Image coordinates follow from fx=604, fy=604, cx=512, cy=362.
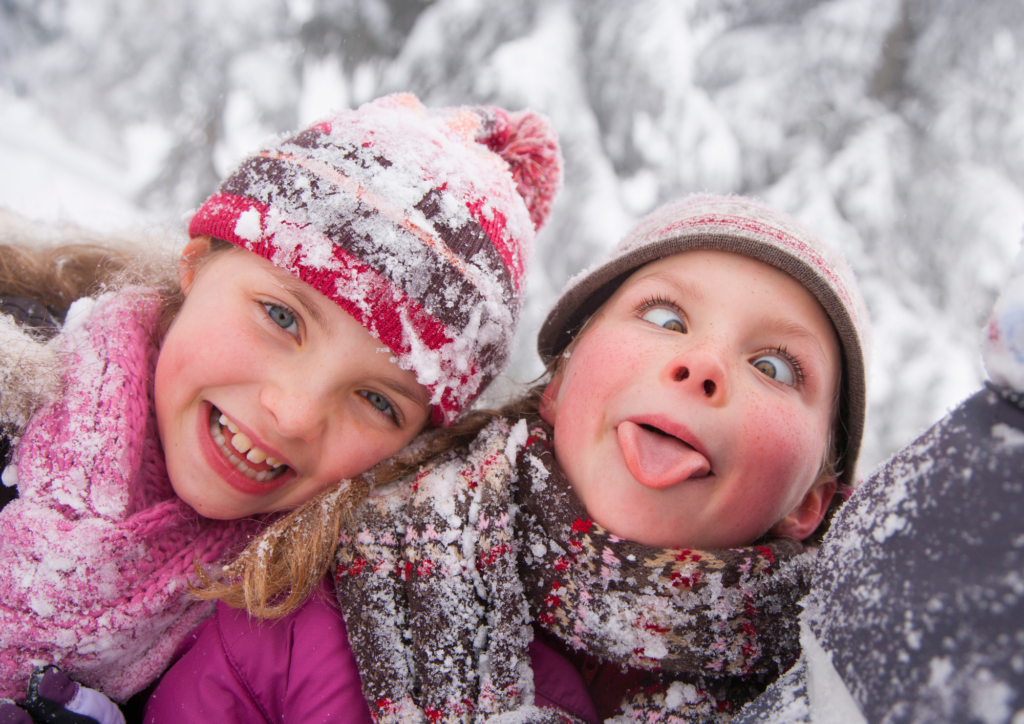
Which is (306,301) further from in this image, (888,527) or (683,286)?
(888,527)

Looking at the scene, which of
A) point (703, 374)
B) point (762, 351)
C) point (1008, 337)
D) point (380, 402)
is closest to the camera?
point (1008, 337)

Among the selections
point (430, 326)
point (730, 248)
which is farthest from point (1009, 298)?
point (430, 326)

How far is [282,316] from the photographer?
1226 millimetres

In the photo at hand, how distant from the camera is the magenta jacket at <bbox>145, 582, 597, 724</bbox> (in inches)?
42.9

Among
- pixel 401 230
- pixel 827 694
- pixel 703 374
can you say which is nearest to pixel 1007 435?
pixel 827 694

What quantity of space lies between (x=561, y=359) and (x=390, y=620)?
27.4 inches

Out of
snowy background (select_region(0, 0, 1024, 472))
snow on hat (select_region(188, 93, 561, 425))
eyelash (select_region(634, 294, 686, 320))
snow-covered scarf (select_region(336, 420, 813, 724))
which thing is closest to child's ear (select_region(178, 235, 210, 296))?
snow on hat (select_region(188, 93, 561, 425))

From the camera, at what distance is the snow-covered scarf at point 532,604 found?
3.42 ft

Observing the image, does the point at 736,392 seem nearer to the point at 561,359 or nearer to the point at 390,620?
the point at 561,359

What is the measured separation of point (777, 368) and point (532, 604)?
25.5 inches

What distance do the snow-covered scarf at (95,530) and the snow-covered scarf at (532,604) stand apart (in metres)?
0.37

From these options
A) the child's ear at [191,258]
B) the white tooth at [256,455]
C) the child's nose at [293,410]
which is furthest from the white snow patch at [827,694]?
the child's ear at [191,258]

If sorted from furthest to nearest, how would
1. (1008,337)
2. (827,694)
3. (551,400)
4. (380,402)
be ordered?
(551,400), (380,402), (827,694), (1008,337)

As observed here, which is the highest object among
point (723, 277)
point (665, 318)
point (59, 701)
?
point (723, 277)
